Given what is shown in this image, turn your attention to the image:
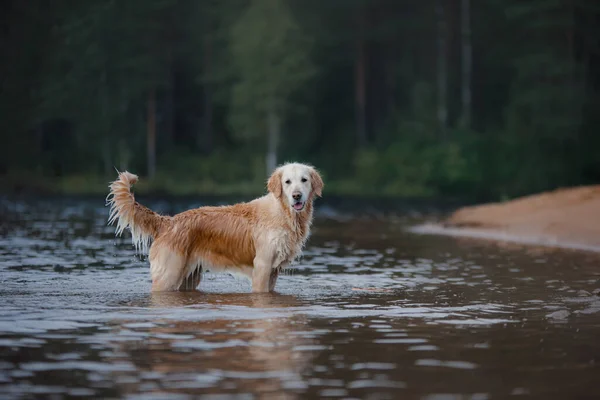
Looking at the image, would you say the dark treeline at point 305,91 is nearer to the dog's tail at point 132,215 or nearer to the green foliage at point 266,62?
the green foliage at point 266,62

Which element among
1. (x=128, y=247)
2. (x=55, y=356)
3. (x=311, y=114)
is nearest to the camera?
(x=55, y=356)

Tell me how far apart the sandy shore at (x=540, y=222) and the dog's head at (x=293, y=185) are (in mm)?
8280

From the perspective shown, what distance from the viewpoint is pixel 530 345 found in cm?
919

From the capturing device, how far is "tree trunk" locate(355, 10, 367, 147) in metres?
58.4

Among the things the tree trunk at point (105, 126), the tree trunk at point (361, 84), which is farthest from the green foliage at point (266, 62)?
the tree trunk at point (105, 126)

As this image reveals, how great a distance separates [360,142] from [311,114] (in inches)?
120

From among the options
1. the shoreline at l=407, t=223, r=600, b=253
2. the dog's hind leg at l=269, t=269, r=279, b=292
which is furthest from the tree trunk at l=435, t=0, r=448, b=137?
the dog's hind leg at l=269, t=269, r=279, b=292

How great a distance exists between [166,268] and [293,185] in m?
1.74

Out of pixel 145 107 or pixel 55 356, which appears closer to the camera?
pixel 55 356

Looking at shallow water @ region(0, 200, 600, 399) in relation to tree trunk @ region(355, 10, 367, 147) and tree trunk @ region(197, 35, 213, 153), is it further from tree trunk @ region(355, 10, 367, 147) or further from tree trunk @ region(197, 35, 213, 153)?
tree trunk @ region(197, 35, 213, 153)

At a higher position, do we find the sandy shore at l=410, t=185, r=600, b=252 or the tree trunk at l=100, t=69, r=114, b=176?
the tree trunk at l=100, t=69, r=114, b=176

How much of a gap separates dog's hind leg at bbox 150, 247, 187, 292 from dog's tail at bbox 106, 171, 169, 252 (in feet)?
0.80

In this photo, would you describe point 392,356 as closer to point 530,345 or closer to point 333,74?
point 530,345

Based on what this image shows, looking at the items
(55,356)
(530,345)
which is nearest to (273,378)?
(55,356)
